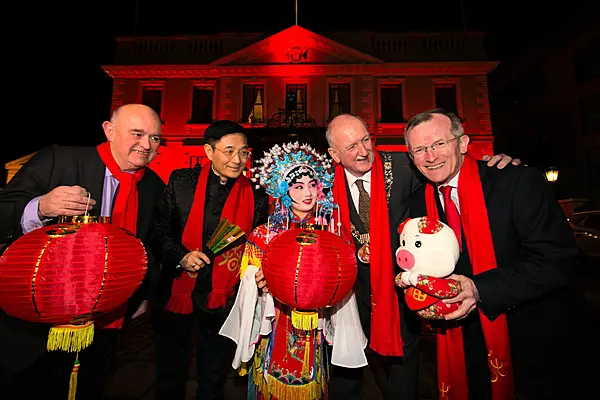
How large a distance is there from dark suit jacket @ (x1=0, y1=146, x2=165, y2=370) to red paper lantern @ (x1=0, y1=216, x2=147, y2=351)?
29.6 inches

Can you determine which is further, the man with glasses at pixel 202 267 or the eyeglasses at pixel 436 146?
the man with glasses at pixel 202 267

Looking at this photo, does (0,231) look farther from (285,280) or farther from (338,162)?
(338,162)

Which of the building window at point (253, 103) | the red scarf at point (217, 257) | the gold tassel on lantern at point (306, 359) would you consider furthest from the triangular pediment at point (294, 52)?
the gold tassel on lantern at point (306, 359)

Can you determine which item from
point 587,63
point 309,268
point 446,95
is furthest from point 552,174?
point 309,268

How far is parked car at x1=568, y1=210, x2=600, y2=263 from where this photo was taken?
8438mm

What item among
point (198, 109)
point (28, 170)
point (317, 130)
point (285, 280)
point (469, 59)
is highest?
point (469, 59)

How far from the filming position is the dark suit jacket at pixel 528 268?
6.17 feet

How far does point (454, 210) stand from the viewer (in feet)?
7.48

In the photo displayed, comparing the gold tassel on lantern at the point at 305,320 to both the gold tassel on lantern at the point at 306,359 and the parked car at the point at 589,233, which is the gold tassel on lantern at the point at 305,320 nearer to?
the gold tassel on lantern at the point at 306,359

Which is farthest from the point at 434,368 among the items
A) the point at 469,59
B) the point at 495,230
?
the point at 469,59

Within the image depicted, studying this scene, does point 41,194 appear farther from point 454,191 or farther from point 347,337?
point 454,191

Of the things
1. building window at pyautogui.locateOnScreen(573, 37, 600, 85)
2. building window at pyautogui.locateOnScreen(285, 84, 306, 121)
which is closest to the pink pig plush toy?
building window at pyautogui.locateOnScreen(285, 84, 306, 121)

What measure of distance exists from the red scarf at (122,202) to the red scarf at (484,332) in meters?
2.52

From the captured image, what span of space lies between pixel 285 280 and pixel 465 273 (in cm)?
146
